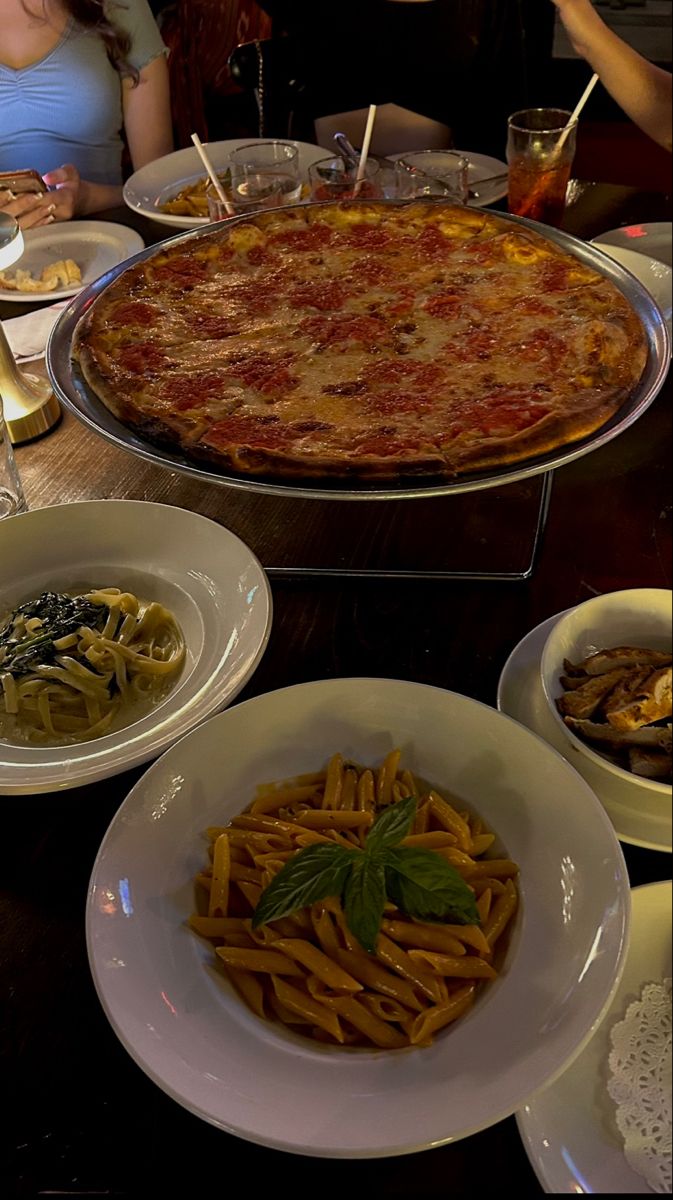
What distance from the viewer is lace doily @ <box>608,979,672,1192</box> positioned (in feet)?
1.79

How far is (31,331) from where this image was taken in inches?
67.2

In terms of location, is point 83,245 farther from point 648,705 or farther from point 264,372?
point 648,705

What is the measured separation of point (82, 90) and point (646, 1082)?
2.73m

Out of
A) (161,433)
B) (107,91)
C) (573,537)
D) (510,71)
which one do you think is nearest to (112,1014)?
(161,433)

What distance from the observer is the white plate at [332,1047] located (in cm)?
62

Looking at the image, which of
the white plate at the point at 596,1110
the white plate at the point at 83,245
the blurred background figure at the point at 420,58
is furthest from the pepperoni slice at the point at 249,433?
the blurred background figure at the point at 420,58

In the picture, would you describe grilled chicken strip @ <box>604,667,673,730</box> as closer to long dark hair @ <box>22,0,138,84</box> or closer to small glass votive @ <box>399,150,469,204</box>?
small glass votive @ <box>399,150,469,204</box>

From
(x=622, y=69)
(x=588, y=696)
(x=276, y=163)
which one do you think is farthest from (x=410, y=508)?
(x=622, y=69)

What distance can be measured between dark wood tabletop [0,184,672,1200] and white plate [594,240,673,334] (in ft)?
0.62

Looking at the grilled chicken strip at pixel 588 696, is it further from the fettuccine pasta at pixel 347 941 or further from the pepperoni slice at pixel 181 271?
the pepperoni slice at pixel 181 271

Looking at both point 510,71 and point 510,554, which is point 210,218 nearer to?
point 510,554

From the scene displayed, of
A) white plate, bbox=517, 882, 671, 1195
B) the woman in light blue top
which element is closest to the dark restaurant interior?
white plate, bbox=517, 882, 671, 1195

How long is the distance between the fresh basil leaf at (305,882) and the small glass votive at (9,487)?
79 centimetres

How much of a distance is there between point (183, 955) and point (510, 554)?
695 millimetres
